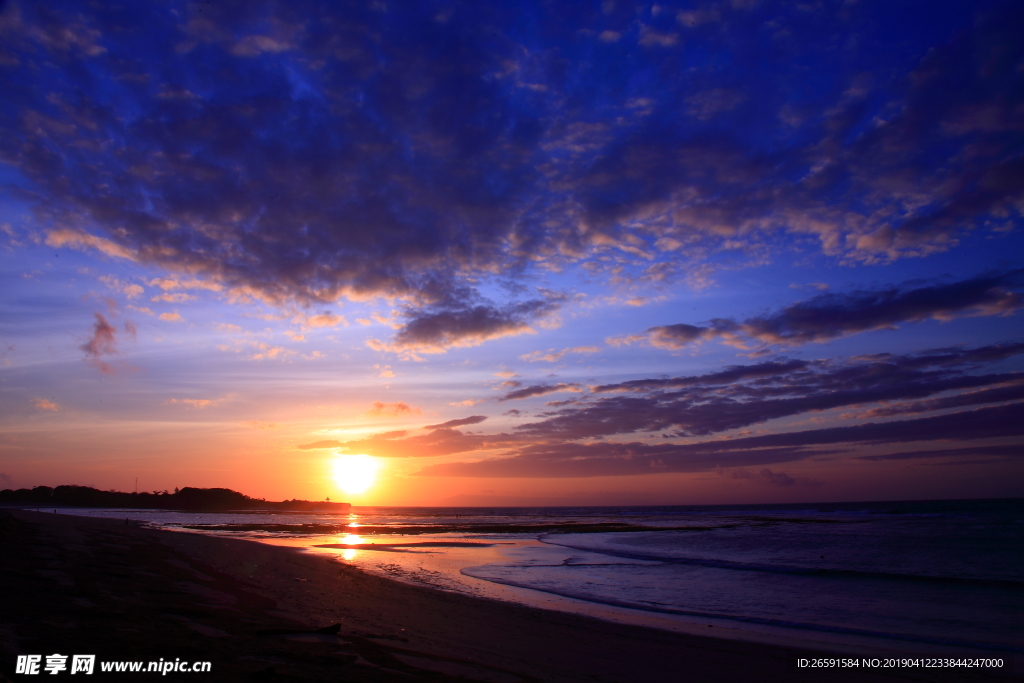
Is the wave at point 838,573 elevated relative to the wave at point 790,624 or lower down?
lower down

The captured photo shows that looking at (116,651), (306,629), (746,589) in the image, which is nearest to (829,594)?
(746,589)

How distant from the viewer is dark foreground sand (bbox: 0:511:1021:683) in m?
7.71

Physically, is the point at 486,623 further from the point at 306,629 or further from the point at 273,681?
the point at 273,681

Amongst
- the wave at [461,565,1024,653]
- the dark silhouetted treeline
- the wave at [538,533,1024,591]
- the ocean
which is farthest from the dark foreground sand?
the dark silhouetted treeline

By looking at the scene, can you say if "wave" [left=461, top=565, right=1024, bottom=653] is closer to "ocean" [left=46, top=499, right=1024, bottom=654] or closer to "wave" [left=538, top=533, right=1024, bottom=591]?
"ocean" [left=46, top=499, right=1024, bottom=654]

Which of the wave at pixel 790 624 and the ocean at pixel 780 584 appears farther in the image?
the ocean at pixel 780 584

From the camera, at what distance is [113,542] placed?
22.8m

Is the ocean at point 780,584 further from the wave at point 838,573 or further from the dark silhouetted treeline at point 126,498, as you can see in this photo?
the dark silhouetted treeline at point 126,498

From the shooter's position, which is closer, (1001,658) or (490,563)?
(1001,658)

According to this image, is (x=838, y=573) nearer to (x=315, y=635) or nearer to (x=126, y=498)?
(x=315, y=635)

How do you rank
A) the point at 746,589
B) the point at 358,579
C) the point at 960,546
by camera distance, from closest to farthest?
1. the point at 358,579
2. the point at 746,589
3. the point at 960,546

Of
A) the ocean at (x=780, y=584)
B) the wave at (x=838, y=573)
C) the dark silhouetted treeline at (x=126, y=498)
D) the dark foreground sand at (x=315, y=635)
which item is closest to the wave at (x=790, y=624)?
the ocean at (x=780, y=584)

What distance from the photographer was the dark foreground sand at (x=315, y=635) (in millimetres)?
7707

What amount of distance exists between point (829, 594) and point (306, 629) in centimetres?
2028
